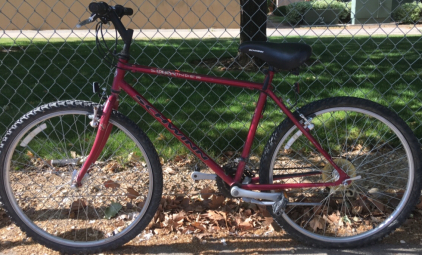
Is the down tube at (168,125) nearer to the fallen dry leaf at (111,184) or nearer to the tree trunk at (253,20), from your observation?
the fallen dry leaf at (111,184)

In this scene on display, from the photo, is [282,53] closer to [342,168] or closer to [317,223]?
[342,168]

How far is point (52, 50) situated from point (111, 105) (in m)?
6.21

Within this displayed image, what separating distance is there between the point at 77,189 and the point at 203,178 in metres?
0.82

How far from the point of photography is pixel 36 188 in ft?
10.3

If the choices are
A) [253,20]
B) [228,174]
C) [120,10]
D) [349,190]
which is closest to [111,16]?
[120,10]

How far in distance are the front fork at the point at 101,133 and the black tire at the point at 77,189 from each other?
0.14ft

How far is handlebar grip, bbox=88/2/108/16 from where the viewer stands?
208cm

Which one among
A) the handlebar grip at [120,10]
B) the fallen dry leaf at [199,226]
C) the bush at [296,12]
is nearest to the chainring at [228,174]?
the fallen dry leaf at [199,226]

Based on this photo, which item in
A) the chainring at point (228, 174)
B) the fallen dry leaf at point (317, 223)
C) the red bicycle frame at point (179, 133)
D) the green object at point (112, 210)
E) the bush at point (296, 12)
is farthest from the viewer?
the bush at point (296, 12)

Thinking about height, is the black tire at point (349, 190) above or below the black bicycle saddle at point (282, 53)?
below

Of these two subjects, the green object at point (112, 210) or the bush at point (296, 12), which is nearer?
the green object at point (112, 210)

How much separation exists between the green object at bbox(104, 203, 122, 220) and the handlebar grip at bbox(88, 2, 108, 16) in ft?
4.78

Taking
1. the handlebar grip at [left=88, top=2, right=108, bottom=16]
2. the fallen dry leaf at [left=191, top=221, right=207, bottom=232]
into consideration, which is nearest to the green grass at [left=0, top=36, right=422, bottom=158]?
the fallen dry leaf at [left=191, top=221, right=207, bottom=232]

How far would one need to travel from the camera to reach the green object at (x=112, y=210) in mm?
2863
